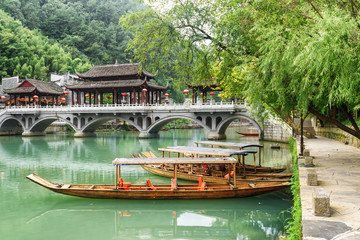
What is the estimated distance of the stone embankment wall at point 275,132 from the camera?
1262 inches

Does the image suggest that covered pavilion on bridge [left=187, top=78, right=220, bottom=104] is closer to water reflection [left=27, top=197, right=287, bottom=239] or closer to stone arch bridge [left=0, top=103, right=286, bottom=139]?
stone arch bridge [left=0, top=103, right=286, bottom=139]

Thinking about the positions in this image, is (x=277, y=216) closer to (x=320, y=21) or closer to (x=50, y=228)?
(x=320, y=21)

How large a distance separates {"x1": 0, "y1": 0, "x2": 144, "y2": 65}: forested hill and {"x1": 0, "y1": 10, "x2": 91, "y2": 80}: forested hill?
28.2 ft

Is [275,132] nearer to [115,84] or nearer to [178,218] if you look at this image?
[115,84]

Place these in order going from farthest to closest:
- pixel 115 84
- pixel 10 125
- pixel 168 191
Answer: pixel 10 125 < pixel 115 84 < pixel 168 191

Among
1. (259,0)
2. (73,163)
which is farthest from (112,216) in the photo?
(73,163)

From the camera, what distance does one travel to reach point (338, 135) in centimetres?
2034

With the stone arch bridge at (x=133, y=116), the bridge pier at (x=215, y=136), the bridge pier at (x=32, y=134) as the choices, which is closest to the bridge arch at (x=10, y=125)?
the stone arch bridge at (x=133, y=116)

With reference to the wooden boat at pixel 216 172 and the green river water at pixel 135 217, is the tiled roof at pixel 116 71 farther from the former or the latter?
the green river water at pixel 135 217

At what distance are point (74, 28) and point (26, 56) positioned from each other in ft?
77.5

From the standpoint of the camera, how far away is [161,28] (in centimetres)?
1212

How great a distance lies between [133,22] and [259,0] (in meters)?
5.15

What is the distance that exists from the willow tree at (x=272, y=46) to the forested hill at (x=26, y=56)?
51.4m

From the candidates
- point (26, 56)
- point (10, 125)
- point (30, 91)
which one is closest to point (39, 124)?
point (30, 91)
